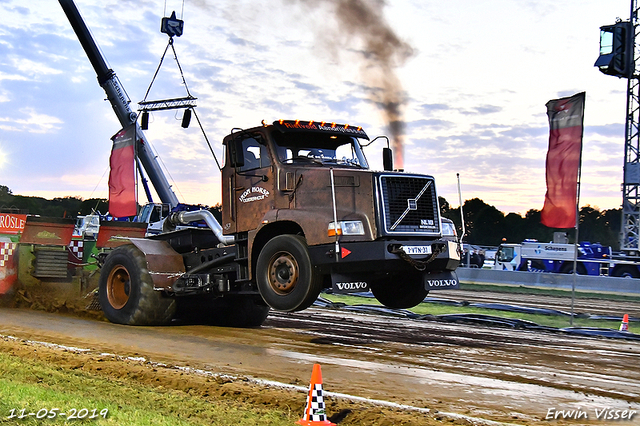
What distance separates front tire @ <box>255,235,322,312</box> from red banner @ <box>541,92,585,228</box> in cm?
813

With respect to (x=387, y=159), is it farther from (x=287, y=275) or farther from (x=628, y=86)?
(x=628, y=86)

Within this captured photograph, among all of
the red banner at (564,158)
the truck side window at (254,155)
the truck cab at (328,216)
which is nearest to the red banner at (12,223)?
the truck cab at (328,216)

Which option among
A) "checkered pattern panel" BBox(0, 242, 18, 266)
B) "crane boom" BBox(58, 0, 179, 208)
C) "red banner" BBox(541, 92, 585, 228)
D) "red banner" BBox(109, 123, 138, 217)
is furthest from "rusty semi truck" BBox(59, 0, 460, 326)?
"crane boom" BBox(58, 0, 179, 208)

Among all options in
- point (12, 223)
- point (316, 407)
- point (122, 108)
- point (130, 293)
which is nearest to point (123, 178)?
point (122, 108)

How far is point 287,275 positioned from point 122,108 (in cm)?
2636

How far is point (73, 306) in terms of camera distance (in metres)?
12.9

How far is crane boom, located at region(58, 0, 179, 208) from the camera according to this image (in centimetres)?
3262

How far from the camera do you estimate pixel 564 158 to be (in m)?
15.4

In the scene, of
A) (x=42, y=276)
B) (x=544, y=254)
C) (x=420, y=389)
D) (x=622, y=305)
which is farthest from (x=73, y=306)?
(x=544, y=254)

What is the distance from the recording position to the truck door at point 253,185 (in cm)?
993

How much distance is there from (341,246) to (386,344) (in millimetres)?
2032

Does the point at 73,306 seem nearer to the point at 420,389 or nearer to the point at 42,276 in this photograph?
the point at 42,276

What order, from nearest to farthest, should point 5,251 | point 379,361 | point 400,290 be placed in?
point 379,361 < point 400,290 < point 5,251

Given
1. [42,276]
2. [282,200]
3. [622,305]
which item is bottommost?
[622,305]
